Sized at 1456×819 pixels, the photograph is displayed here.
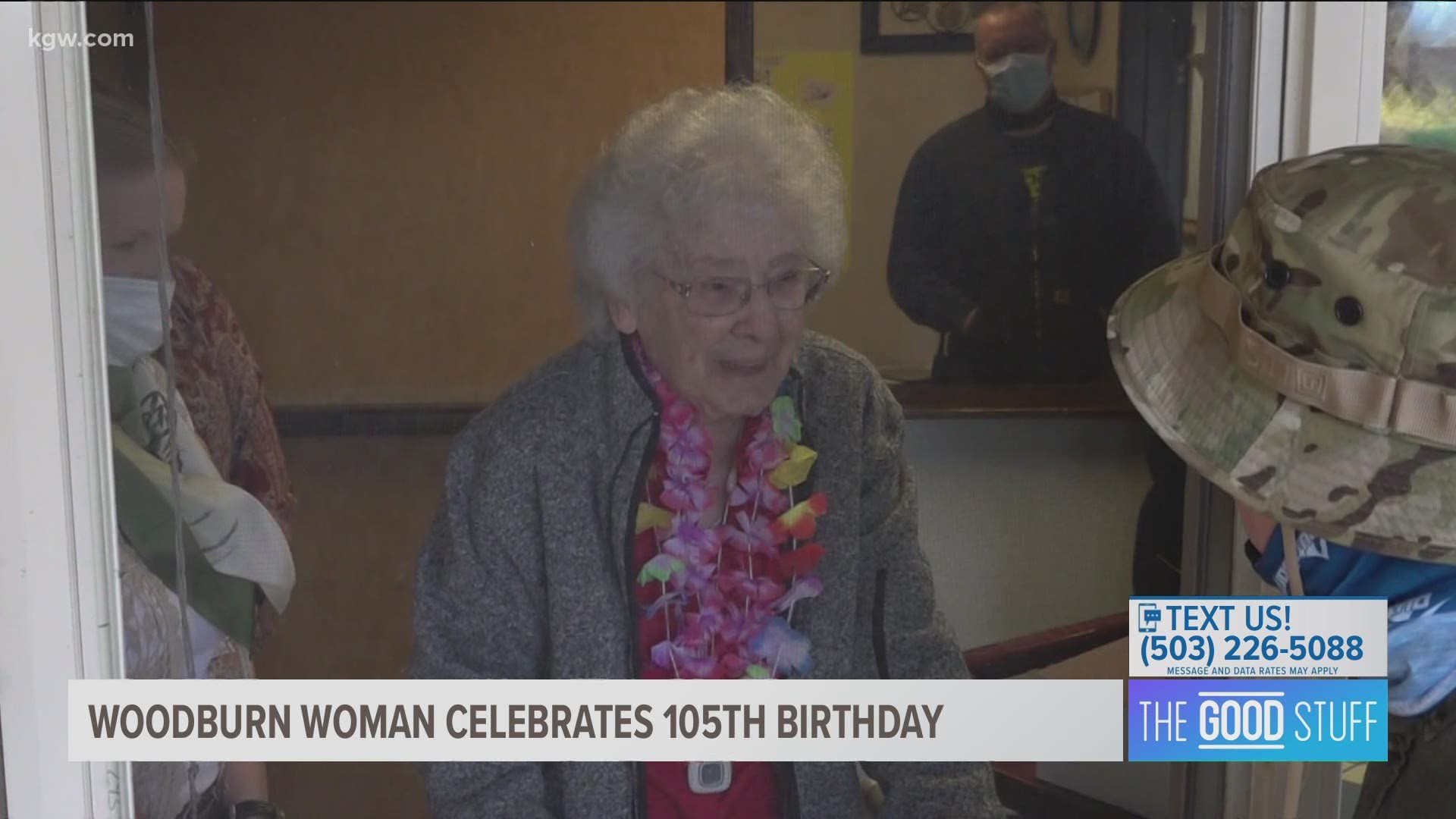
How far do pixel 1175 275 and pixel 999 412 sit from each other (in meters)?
0.20

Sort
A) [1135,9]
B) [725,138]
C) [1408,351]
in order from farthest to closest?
[1135,9]
[725,138]
[1408,351]

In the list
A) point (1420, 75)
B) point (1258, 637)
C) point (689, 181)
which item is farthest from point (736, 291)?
point (1420, 75)

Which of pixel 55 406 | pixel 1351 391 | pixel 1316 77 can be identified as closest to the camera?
pixel 1351 391

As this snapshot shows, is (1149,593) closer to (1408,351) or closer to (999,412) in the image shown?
(999,412)

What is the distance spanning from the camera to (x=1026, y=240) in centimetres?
118

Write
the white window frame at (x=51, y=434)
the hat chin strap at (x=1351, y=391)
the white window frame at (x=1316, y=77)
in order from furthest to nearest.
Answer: the white window frame at (x=1316, y=77)
the white window frame at (x=51, y=434)
the hat chin strap at (x=1351, y=391)

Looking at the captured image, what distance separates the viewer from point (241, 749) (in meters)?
1.09

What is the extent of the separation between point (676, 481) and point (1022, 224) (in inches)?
16.0

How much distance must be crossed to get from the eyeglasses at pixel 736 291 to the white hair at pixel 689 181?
24 millimetres

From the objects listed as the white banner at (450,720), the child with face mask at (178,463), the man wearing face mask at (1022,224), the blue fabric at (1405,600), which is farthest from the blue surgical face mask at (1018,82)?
the child with face mask at (178,463)

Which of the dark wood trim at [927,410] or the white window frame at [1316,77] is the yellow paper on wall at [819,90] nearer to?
the dark wood trim at [927,410]

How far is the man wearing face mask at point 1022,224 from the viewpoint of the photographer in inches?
45.3

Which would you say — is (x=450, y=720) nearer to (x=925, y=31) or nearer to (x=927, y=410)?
(x=927, y=410)

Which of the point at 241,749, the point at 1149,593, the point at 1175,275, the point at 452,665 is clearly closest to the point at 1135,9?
the point at 1175,275
